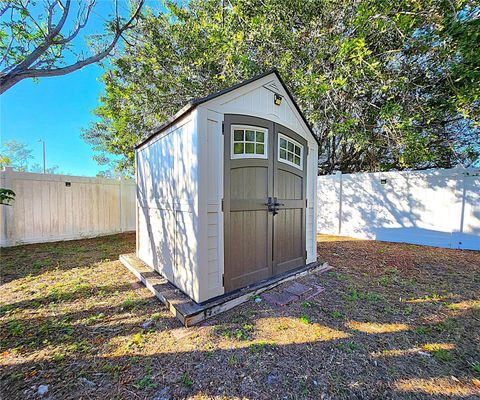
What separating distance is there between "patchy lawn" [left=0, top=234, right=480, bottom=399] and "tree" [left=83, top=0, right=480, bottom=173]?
4.15 metres

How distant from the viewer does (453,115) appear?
20.7 feet

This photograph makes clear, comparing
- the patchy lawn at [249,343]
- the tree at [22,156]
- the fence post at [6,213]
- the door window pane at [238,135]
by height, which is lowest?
the patchy lawn at [249,343]

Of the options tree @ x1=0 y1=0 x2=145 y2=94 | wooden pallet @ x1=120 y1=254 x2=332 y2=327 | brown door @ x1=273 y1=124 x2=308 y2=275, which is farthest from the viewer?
brown door @ x1=273 y1=124 x2=308 y2=275

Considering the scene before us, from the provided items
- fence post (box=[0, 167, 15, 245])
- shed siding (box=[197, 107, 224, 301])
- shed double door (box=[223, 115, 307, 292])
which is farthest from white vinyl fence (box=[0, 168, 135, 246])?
shed double door (box=[223, 115, 307, 292])

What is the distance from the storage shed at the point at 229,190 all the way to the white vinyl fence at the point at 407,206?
406cm

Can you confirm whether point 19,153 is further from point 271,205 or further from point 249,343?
point 249,343

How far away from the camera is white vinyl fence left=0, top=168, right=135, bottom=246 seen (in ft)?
18.2

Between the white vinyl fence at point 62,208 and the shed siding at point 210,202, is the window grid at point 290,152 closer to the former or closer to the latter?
the shed siding at point 210,202

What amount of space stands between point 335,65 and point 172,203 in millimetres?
5181

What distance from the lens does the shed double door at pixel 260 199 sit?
284 cm

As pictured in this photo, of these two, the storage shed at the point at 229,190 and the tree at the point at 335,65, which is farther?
the tree at the point at 335,65

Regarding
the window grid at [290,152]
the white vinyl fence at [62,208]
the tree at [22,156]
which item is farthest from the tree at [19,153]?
the window grid at [290,152]

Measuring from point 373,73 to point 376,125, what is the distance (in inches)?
70.8

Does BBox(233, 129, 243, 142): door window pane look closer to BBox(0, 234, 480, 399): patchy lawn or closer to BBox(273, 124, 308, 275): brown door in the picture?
BBox(273, 124, 308, 275): brown door
